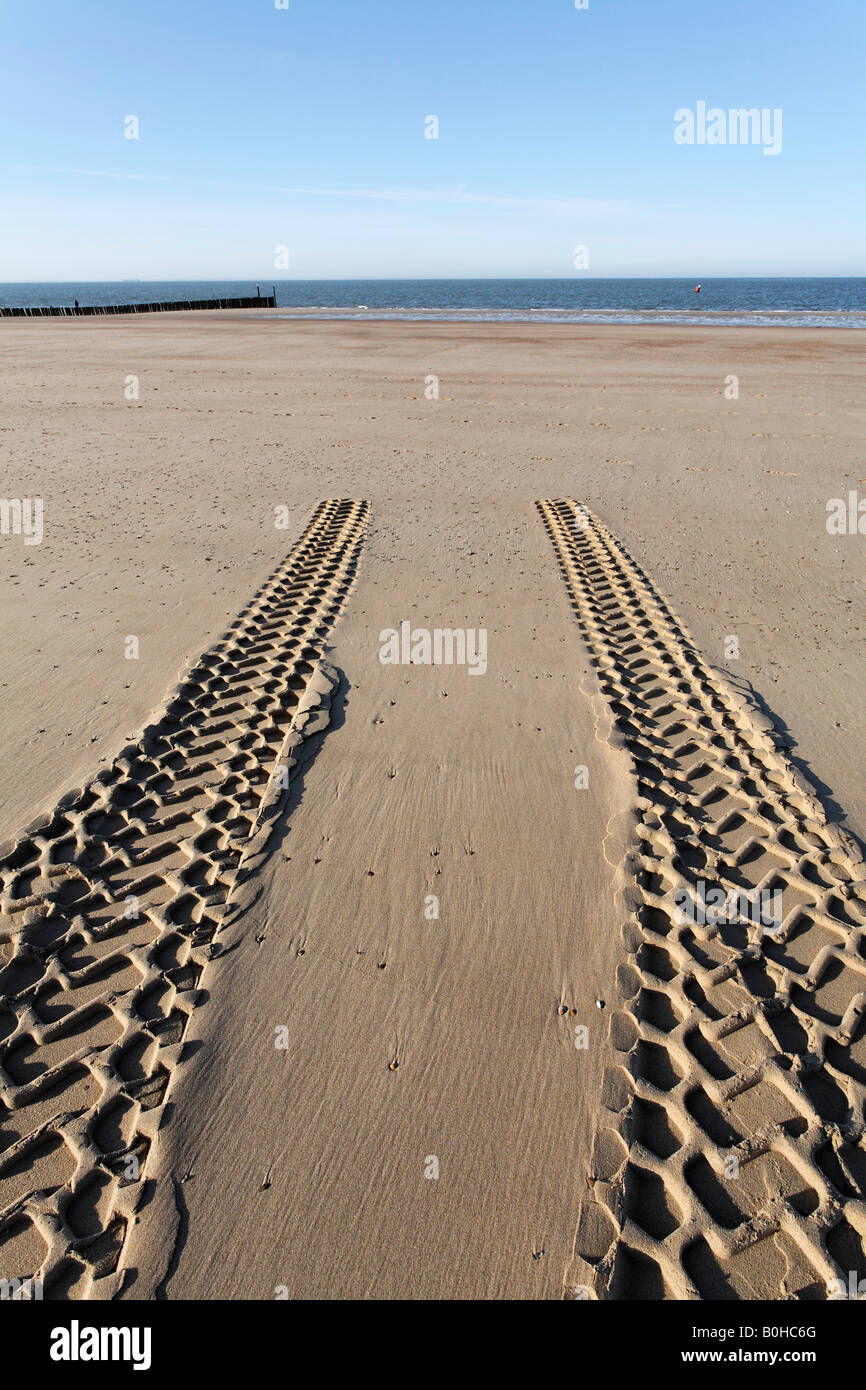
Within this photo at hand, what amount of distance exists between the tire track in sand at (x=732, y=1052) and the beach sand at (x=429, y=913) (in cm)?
2

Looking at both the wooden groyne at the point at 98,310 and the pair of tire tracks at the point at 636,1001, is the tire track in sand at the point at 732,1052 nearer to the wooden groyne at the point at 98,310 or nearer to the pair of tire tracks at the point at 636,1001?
the pair of tire tracks at the point at 636,1001

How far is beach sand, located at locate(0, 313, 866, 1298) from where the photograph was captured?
3094 millimetres

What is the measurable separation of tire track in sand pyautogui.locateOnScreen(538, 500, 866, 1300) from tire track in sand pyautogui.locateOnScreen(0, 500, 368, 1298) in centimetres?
212

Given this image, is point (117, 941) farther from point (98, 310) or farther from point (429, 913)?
point (98, 310)

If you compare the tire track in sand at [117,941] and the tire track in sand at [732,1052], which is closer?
the tire track in sand at [732,1052]

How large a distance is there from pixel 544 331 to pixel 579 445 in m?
30.1

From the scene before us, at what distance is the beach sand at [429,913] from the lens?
3.09m

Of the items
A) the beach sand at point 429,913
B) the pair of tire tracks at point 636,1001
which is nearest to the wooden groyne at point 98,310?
the beach sand at point 429,913

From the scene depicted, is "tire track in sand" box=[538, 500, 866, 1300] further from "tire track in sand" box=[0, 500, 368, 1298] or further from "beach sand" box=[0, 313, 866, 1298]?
"tire track in sand" box=[0, 500, 368, 1298]

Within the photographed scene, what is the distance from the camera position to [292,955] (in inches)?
168

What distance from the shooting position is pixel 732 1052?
12.2 feet

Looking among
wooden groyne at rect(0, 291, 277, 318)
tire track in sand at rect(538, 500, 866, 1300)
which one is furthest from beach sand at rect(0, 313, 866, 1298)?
wooden groyne at rect(0, 291, 277, 318)
